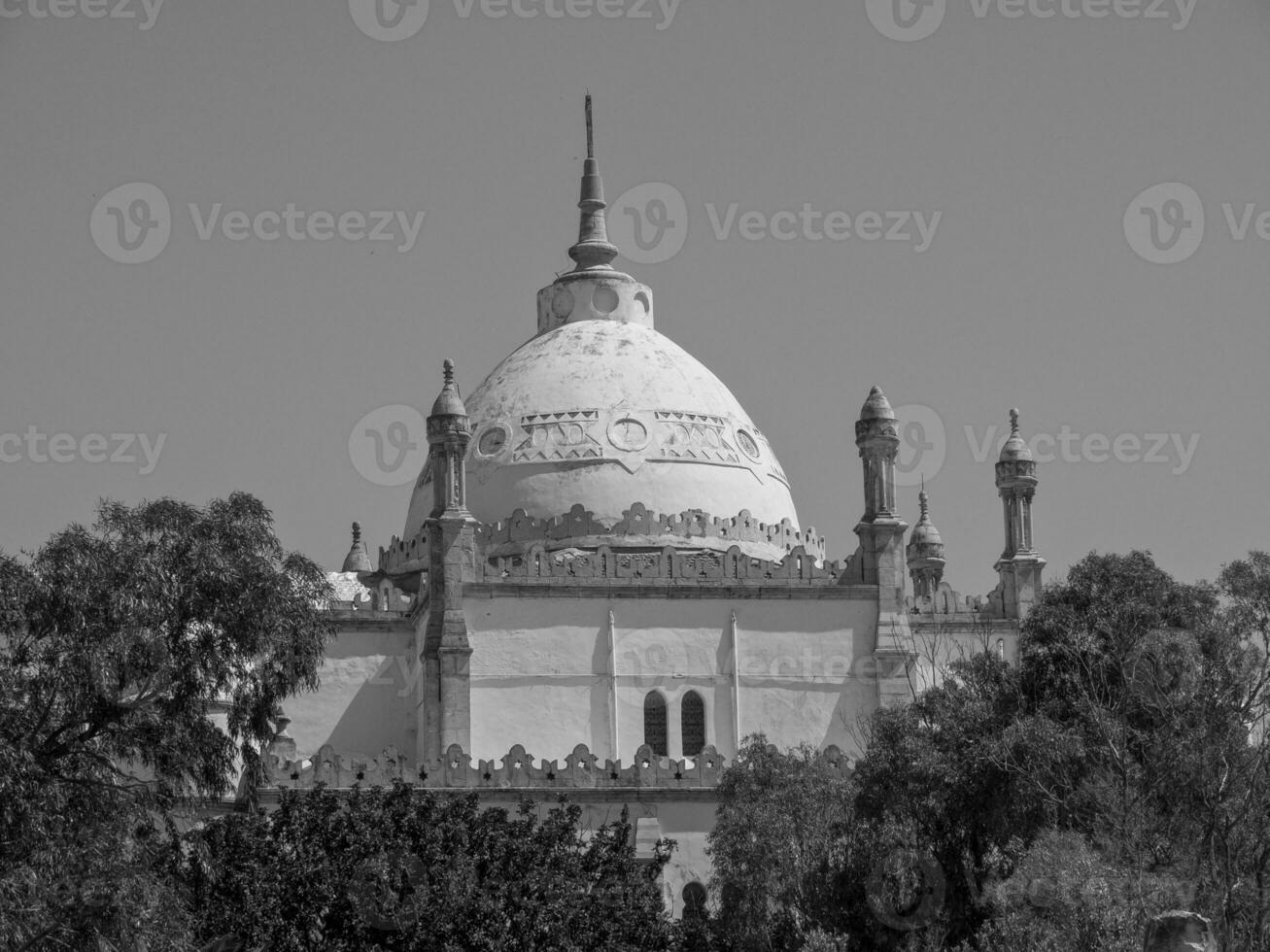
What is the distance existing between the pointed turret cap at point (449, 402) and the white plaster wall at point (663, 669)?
3.92 metres

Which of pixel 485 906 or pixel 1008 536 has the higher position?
pixel 1008 536

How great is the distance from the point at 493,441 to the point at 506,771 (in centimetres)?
1060

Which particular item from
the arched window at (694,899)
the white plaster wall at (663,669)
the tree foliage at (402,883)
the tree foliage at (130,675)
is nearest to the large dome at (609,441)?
the white plaster wall at (663,669)

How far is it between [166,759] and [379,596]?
67.8 ft

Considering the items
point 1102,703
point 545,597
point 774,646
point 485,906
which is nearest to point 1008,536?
point 774,646

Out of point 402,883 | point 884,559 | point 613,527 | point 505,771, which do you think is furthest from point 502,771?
point 402,883

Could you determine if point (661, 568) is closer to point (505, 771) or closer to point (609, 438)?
point (609, 438)

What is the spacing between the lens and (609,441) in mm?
59406

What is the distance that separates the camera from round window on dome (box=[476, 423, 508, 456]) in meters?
59.9

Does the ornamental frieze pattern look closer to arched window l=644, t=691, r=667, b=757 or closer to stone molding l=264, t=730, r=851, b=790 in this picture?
arched window l=644, t=691, r=667, b=757

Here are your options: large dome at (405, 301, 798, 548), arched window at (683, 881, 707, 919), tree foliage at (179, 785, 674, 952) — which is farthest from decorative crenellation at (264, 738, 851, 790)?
large dome at (405, 301, 798, 548)

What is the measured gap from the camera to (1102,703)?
1688 inches

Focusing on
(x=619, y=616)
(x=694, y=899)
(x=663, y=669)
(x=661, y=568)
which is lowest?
(x=694, y=899)

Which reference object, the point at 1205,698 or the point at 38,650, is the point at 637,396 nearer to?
the point at 1205,698
